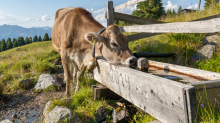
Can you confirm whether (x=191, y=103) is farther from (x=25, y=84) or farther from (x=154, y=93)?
(x=25, y=84)

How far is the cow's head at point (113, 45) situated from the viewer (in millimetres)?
3674

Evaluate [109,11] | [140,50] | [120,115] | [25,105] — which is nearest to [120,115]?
[120,115]

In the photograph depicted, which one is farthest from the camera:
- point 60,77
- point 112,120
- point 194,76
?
point 60,77

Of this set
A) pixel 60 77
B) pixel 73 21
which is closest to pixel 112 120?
pixel 73 21

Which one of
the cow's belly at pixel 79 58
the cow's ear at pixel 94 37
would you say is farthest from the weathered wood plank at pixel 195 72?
the cow's belly at pixel 79 58

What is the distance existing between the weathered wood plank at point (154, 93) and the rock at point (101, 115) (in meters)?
0.62

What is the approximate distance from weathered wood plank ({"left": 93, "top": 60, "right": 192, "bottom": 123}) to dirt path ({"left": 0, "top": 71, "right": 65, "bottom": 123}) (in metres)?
1.82

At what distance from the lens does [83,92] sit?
3.86 m

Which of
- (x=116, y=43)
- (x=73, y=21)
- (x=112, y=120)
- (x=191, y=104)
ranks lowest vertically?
(x=112, y=120)

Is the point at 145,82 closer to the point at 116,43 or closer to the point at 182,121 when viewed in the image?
the point at 182,121

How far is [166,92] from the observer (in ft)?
5.28

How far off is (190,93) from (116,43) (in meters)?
2.49

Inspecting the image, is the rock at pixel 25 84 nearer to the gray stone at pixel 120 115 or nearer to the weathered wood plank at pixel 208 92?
the gray stone at pixel 120 115

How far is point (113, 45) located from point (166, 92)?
2.31 m
